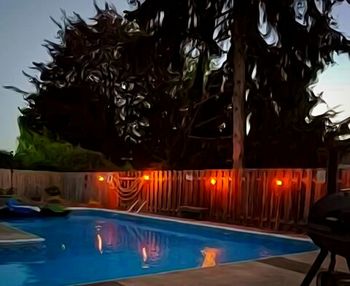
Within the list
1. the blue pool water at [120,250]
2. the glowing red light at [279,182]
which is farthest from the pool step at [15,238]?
the glowing red light at [279,182]

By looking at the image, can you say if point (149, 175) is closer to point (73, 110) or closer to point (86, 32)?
point (73, 110)

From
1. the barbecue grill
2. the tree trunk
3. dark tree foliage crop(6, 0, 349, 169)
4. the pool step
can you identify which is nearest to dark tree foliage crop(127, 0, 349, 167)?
dark tree foliage crop(6, 0, 349, 169)

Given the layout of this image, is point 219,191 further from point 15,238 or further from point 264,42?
point 15,238

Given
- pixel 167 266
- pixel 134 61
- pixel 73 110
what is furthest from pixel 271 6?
pixel 73 110

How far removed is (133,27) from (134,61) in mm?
8376

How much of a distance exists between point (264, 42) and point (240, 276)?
997 cm

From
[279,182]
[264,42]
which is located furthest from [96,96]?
[279,182]

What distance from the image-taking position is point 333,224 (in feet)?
10.5

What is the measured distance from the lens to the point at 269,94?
1531 centimetres

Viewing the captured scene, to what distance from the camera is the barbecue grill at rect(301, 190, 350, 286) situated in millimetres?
3138

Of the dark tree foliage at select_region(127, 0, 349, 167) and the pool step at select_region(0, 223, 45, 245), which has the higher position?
the dark tree foliage at select_region(127, 0, 349, 167)

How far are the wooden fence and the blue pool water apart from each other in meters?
1.39

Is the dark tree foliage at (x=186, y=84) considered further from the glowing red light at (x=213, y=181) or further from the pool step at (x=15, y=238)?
the pool step at (x=15, y=238)

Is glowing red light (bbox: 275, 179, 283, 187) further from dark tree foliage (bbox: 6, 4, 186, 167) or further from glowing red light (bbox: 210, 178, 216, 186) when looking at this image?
dark tree foliage (bbox: 6, 4, 186, 167)
